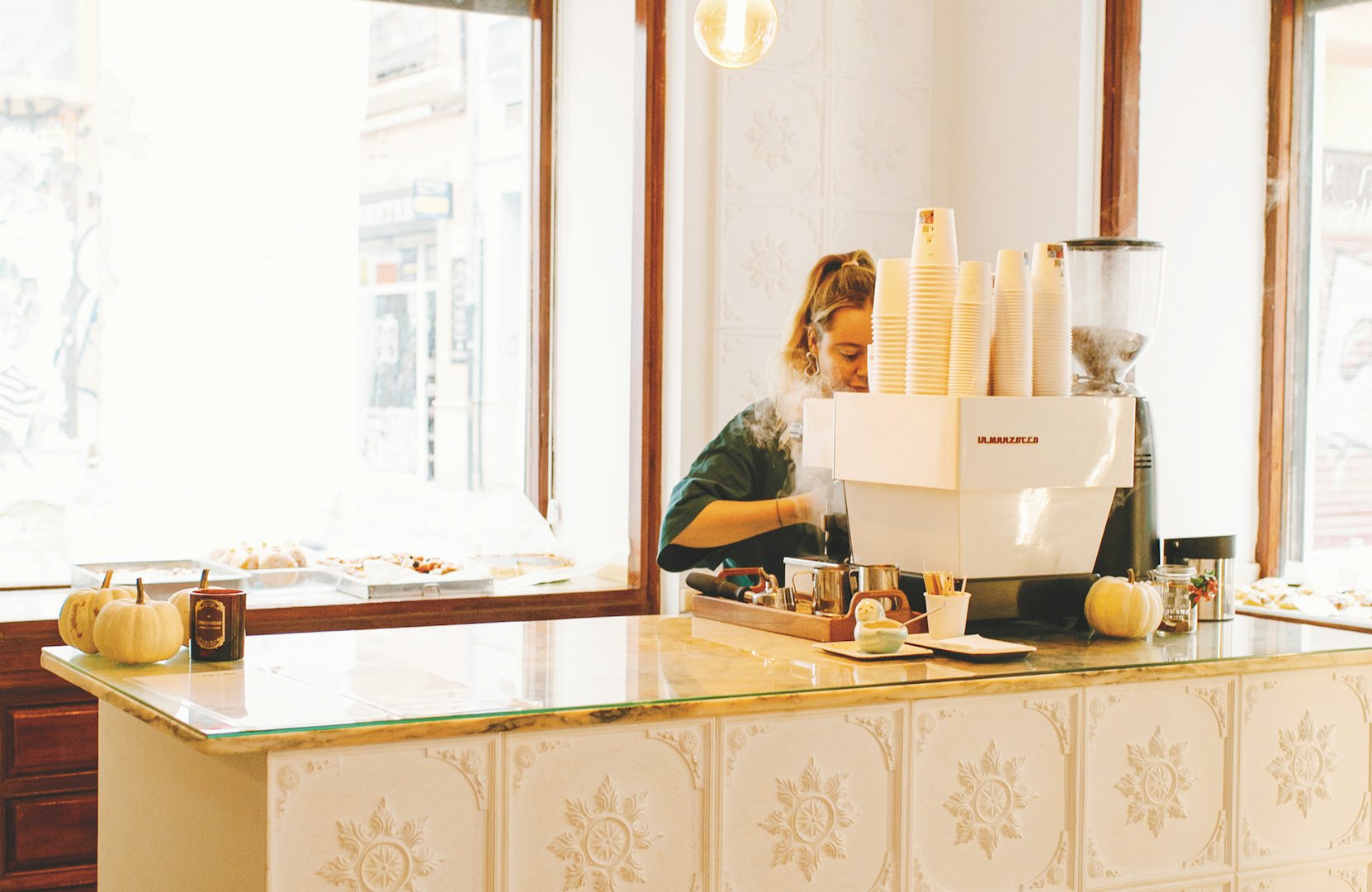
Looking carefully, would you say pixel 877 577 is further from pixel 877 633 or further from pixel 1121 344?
pixel 1121 344

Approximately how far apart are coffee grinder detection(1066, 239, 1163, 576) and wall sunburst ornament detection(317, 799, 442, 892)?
157 cm

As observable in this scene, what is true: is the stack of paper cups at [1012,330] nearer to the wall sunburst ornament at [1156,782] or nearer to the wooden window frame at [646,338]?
the wall sunburst ornament at [1156,782]

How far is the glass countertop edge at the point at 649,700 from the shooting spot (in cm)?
195

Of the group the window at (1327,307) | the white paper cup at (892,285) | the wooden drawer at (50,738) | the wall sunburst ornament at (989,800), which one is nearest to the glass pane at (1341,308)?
the window at (1327,307)

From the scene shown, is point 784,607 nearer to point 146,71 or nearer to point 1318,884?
point 1318,884

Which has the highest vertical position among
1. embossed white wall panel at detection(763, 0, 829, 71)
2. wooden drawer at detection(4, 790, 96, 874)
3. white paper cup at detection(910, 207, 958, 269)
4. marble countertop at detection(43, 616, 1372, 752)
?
embossed white wall panel at detection(763, 0, 829, 71)

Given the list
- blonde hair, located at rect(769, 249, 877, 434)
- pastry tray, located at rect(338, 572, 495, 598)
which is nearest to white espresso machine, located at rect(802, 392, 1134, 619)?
blonde hair, located at rect(769, 249, 877, 434)

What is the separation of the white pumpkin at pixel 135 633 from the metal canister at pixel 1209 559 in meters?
1.95

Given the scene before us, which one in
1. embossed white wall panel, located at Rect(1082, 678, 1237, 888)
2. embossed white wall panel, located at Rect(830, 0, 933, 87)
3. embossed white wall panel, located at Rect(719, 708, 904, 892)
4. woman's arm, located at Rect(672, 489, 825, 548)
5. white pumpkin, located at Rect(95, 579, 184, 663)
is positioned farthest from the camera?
embossed white wall panel, located at Rect(830, 0, 933, 87)

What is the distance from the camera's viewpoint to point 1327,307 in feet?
13.8

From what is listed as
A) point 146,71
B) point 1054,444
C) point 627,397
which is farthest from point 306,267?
point 1054,444

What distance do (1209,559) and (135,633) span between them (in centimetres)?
208

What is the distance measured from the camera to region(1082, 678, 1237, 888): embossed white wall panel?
251cm

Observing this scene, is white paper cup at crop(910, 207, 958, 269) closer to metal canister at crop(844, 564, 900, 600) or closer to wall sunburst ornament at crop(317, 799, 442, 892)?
metal canister at crop(844, 564, 900, 600)
